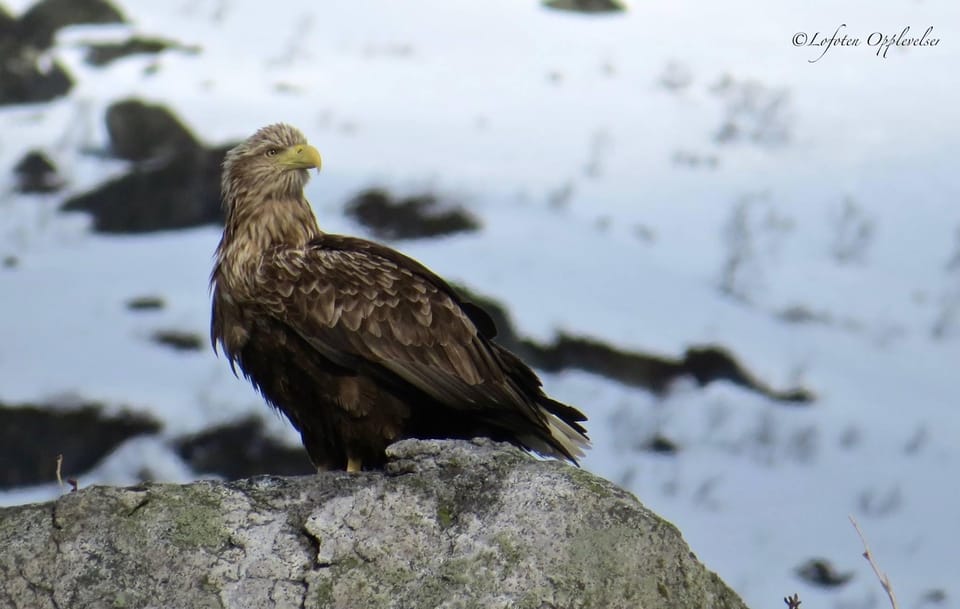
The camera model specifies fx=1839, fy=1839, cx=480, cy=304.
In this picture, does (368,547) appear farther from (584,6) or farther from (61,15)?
(584,6)

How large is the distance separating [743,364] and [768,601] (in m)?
3.21

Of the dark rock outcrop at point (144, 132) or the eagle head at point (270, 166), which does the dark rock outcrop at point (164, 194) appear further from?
the eagle head at point (270, 166)

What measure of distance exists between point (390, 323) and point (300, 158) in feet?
2.97

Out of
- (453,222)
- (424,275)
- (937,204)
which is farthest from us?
(937,204)

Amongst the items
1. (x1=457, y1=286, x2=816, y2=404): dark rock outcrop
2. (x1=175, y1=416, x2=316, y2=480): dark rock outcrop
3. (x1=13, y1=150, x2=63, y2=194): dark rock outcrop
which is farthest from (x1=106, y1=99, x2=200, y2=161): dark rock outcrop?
(x1=175, y1=416, x2=316, y2=480): dark rock outcrop

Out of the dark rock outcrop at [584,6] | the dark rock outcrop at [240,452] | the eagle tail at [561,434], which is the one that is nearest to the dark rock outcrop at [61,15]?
the dark rock outcrop at [584,6]

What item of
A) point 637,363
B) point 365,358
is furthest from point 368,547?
point 637,363

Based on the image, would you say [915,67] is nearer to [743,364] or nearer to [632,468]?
[743,364]

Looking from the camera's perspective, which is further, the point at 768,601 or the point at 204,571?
the point at 768,601

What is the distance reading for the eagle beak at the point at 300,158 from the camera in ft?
21.7

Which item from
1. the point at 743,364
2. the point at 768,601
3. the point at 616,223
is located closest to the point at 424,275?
the point at 768,601

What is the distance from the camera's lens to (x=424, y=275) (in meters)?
6.23

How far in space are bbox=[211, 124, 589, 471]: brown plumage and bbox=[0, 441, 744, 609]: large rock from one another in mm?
1866

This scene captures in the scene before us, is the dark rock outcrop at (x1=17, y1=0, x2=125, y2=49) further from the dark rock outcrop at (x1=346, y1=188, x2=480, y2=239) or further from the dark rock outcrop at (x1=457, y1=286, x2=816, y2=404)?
the dark rock outcrop at (x1=457, y1=286, x2=816, y2=404)
